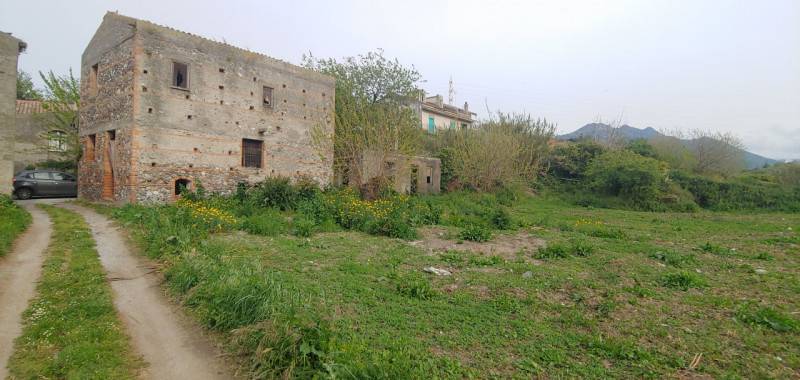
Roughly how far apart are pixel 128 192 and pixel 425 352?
13.7 metres

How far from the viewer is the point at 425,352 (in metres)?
3.54

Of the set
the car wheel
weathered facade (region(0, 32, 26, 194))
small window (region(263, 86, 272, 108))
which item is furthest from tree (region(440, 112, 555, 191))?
the car wheel

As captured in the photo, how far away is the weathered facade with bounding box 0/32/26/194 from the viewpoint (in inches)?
427

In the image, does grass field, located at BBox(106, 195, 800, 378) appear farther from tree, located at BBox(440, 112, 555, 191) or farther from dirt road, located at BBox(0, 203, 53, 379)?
tree, located at BBox(440, 112, 555, 191)

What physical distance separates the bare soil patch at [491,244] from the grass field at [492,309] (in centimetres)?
52

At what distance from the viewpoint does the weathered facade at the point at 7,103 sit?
35.6 feet

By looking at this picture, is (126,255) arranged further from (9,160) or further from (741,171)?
(741,171)

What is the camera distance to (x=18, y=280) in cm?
570

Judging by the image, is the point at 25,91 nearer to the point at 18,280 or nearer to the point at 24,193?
the point at 24,193

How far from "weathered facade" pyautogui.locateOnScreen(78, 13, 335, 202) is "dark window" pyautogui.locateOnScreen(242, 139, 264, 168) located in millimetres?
42

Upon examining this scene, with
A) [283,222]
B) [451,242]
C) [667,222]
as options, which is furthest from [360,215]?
[667,222]

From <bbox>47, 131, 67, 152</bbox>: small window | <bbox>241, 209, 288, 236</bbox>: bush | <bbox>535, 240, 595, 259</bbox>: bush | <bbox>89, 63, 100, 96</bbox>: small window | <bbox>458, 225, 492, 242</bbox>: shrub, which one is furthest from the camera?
<bbox>47, 131, 67, 152</bbox>: small window

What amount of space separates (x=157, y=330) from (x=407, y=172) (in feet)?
40.9

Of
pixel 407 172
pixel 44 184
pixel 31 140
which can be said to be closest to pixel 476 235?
pixel 407 172
